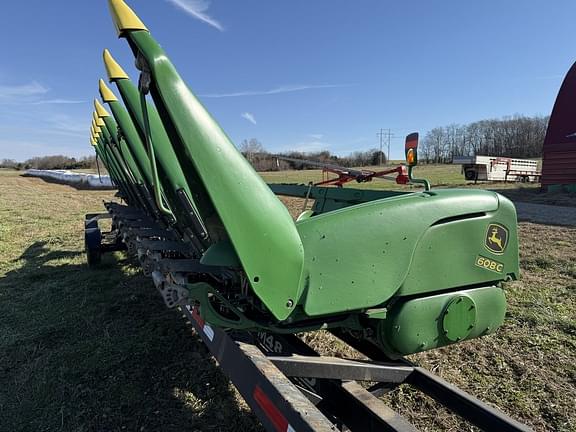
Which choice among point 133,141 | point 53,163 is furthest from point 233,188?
point 53,163

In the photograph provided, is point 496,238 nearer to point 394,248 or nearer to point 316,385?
point 394,248

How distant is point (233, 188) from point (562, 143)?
17603 mm

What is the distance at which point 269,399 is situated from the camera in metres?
1.52

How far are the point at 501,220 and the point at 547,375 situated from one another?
1.53 m

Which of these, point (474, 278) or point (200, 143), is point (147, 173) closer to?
point (200, 143)

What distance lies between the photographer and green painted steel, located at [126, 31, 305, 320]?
4.92ft

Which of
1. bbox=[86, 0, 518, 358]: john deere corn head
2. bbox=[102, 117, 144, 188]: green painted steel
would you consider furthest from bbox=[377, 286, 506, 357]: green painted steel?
bbox=[102, 117, 144, 188]: green painted steel

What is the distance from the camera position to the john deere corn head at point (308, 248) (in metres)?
1.53

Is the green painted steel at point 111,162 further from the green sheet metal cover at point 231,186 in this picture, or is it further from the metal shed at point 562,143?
the metal shed at point 562,143

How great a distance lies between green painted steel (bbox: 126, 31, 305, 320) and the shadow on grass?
138 cm

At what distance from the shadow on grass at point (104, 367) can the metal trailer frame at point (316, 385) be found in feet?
1.97

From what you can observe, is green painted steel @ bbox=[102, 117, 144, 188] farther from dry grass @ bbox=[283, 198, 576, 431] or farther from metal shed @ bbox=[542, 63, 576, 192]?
metal shed @ bbox=[542, 63, 576, 192]

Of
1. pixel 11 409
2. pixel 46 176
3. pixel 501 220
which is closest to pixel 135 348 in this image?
pixel 11 409

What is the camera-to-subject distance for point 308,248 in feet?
5.67
